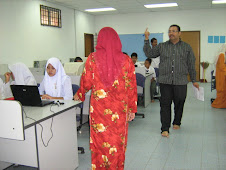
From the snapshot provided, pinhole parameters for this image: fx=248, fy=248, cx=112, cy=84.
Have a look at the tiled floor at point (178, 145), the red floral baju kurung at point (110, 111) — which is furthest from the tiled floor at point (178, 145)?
the red floral baju kurung at point (110, 111)

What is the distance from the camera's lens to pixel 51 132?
237 cm

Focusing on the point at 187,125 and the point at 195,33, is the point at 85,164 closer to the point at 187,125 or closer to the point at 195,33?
the point at 187,125

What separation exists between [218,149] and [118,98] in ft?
6.02

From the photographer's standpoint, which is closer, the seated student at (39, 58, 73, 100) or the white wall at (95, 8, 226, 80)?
the seated student at (39, 58, 73, 100)

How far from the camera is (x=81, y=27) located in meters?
9.85

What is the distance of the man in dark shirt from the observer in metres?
3.56

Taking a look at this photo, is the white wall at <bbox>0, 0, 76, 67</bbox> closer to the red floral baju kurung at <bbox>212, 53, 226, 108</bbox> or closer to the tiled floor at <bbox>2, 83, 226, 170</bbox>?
Result: the tiled floor at <bbox>2, 83, 226, 170</bbox>

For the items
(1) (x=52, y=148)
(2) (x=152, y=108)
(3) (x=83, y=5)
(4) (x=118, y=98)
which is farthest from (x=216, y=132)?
(3) (x=83, y=5)

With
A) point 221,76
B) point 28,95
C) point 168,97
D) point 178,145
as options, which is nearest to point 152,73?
point 221,76

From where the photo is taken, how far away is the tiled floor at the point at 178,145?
2832 mm

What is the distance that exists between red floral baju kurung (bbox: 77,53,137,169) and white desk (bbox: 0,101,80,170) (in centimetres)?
39

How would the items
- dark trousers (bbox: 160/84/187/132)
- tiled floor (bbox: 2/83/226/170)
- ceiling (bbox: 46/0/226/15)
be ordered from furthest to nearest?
ceiling (bbox: 46/0/226/15), dark trousers (bbox: 160/84/187/132), tiled floor (bbox: 2/83/226/170)

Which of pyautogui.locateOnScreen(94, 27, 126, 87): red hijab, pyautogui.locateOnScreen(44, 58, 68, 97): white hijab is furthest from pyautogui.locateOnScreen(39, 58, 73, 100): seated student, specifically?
pyautogui.locateOnScreen(94, 27, 126, 87): red hijab

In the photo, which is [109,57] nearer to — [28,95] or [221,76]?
[28,95]
